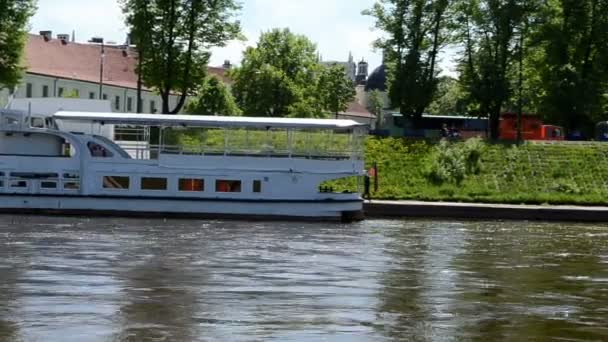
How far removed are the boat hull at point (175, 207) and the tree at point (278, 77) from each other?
59.3 metres

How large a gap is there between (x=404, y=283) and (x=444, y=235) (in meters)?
16.2

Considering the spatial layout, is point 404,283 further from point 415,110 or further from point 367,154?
point 415,110

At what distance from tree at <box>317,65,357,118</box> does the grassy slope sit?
51763 millimetres

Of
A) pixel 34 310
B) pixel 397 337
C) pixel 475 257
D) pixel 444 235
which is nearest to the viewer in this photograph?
pixel 397 337

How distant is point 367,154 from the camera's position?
72125 mm

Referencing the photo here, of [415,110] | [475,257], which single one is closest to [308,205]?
[475,257]

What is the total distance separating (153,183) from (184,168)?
148 cm

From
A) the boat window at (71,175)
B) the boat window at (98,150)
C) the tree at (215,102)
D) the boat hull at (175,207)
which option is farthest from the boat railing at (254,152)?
the tree at (215,102)

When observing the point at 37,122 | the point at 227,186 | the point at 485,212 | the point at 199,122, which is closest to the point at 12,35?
the point at 37,122

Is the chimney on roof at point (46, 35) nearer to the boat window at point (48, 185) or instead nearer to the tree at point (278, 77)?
the tree at point (278, 77)

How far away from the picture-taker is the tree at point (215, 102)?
117 metres

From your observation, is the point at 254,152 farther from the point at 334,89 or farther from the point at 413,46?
the point at 334,89

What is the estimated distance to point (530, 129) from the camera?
92.8 m

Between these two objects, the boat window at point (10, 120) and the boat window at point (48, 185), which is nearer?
the boat window at point (48, 185)
